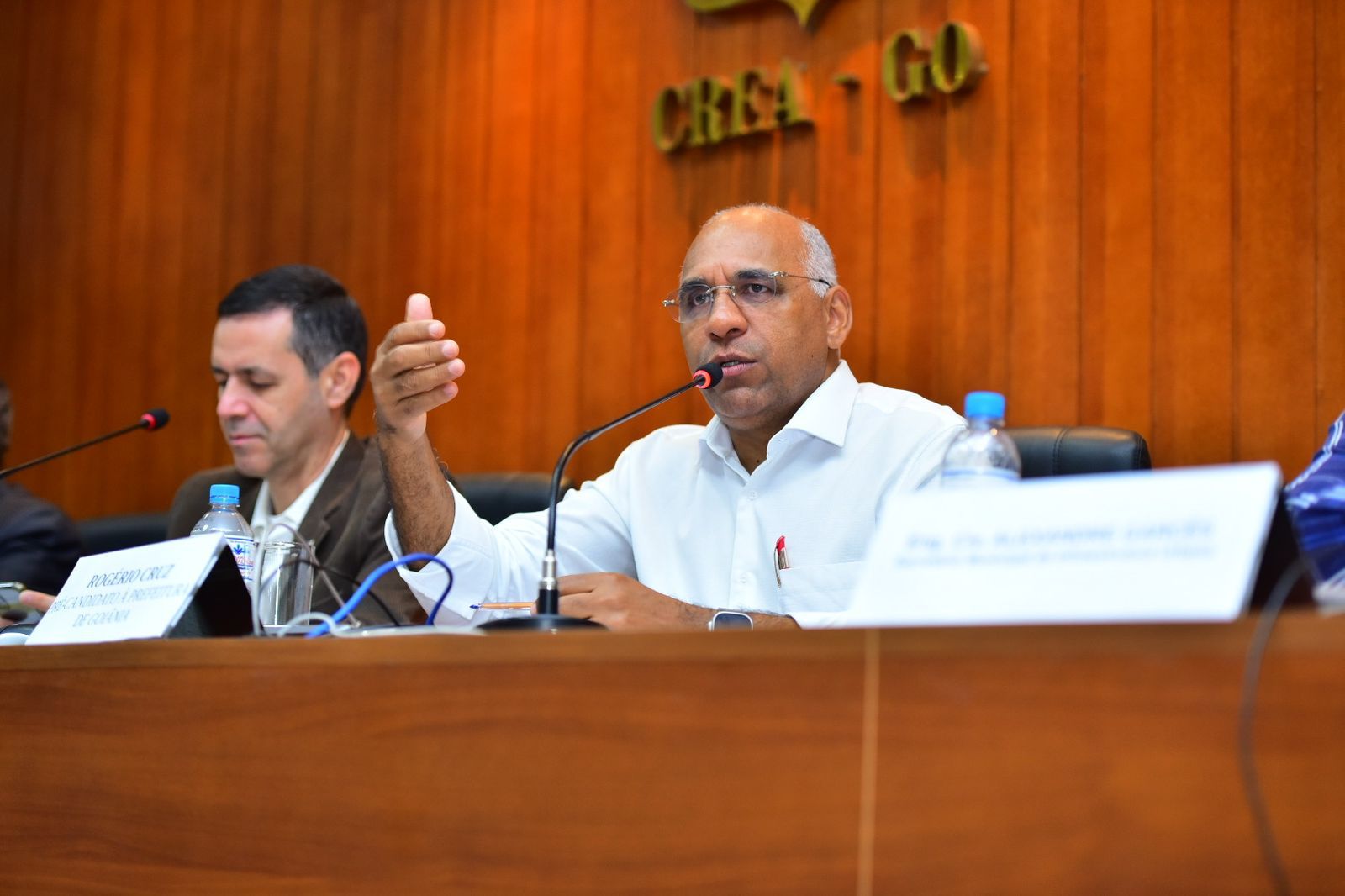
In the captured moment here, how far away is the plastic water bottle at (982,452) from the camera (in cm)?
125

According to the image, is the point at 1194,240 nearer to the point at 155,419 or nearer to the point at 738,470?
the point at 738,470

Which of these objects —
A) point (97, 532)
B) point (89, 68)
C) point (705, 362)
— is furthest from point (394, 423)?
point (89, 68)

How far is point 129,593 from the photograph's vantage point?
4.59 ft

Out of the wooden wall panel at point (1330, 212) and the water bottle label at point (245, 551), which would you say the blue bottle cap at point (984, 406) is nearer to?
the water bottle label at point (245, 551)

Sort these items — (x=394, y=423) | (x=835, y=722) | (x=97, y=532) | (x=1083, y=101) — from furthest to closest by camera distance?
1. (x=97, y=532)
2. (x=1083, y=101)
3. (x=394, y=423)
4. (x=835, y=722)

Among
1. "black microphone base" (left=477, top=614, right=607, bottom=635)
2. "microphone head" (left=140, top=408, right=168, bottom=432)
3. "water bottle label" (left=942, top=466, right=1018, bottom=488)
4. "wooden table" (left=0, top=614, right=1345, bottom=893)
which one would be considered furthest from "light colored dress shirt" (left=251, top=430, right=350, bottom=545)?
"water bottle label" (left=942, top=466, right=1018, bottom=488)

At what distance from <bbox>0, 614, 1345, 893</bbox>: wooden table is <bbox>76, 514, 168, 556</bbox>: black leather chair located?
1.81m

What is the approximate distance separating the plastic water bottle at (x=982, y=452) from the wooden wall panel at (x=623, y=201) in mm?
1001

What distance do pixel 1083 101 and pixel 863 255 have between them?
0.50m

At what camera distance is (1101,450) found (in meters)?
1.93

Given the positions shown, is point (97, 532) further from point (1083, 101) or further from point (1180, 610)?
point (1180, 610)

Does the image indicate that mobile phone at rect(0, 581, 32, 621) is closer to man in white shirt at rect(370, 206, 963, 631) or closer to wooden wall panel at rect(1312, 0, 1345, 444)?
man in white shirt at rect(370, 206, 963, 631)

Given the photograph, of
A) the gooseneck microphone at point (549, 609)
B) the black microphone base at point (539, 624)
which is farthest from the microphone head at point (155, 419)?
the black microphone base at point (539, 624)

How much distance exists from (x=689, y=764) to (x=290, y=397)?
6.26 ft
